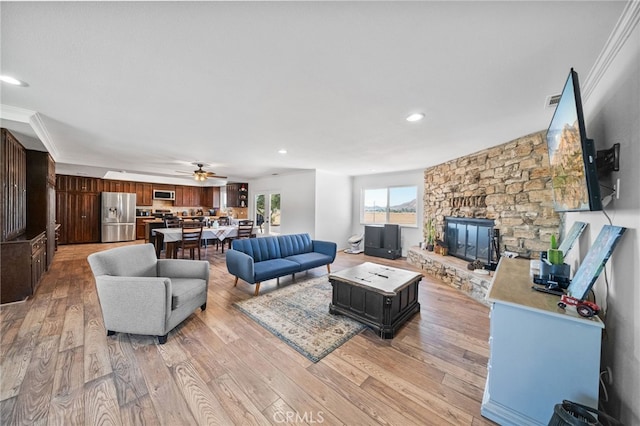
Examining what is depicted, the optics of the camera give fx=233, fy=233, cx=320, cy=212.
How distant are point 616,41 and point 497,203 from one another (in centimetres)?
258

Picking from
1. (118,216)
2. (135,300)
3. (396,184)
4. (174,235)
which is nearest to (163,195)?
(118,216)

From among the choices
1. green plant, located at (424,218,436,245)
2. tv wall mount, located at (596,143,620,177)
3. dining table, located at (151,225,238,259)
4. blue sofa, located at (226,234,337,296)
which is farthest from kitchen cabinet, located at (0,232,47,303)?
green plant, located at (424,218,436,245)

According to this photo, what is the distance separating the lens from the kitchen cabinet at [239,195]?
29.3 feet

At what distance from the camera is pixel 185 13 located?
49.2 inches

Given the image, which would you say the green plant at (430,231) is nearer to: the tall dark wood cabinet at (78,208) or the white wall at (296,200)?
the white wall at (296,200)

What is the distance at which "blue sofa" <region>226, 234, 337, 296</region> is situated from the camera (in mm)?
3410

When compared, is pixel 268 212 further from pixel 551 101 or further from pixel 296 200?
pixel 551 101

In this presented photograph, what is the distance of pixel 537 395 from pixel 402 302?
1378mm

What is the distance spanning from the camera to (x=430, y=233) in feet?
17.4

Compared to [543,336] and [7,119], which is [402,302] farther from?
[7,119]

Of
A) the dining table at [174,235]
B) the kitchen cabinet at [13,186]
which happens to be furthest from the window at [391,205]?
the kitchen cabinet at [13,186]

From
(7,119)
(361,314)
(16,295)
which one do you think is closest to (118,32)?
(7,119)

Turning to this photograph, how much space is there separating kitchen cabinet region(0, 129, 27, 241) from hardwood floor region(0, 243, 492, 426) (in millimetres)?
1204

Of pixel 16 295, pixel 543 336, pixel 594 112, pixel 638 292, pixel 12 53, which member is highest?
pixel 12 53
